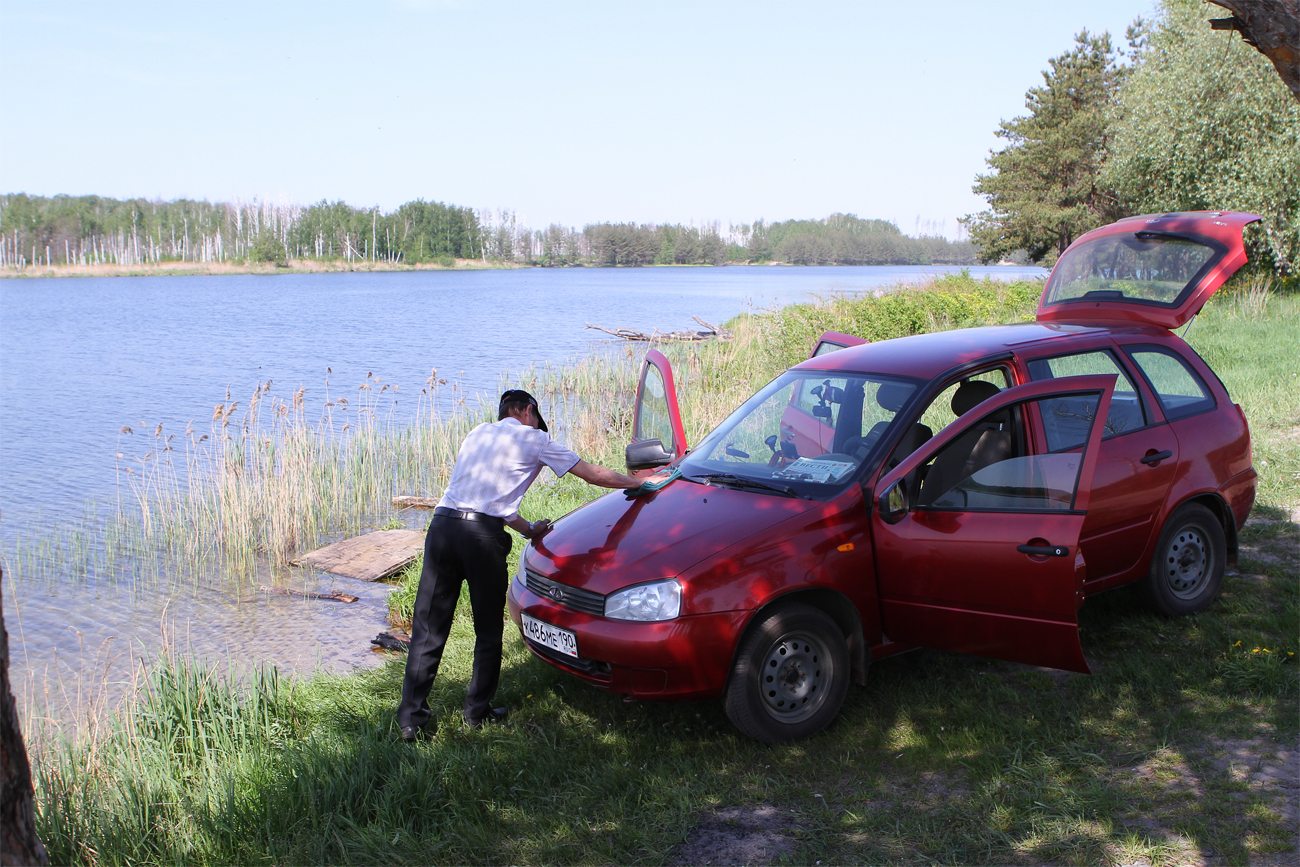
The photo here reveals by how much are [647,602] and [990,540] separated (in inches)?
65.2

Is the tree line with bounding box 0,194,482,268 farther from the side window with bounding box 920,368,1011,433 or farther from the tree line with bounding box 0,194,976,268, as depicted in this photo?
the side window with bounding box 920,368,1011,433

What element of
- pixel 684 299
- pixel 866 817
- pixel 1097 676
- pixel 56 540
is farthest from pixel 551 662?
pixel 684 299

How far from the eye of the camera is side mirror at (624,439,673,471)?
568 cm

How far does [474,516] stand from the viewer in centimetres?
488

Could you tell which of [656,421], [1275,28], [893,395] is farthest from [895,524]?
[1275,28]

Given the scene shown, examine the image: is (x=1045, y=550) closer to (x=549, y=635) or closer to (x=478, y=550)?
(x=549, y=635)

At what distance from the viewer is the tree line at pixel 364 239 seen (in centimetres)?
12044

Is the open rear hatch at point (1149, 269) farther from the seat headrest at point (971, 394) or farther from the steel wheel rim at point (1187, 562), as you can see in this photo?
the seat headrest at point (971, 394)

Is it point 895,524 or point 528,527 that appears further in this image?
point 528,527

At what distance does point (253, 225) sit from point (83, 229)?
2329 cm

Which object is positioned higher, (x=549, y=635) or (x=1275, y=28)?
(x=1275, y=28)

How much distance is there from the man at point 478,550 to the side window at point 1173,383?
137 inches

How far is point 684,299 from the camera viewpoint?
59.5 metres

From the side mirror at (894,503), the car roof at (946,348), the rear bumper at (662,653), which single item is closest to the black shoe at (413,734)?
the rear bumper at (662,653)
